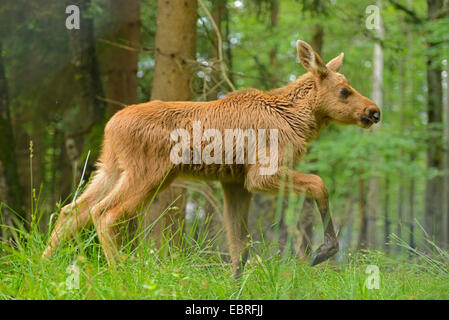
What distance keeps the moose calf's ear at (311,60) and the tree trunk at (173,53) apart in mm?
2127

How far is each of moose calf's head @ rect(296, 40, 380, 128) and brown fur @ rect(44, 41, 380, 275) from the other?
0.04ft

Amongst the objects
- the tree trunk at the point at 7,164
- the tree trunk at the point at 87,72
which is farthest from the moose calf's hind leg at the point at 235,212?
the tree trunk at the point at 7,164

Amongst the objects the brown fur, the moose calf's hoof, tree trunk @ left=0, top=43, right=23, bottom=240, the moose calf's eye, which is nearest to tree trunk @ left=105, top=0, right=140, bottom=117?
tree trunk @ left=0, top=43, right=23, bottom=240

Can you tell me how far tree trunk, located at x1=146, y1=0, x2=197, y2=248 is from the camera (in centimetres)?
735

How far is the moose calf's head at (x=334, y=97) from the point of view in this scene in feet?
18.3

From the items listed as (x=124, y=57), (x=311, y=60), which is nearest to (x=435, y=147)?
(x=124, y=57)

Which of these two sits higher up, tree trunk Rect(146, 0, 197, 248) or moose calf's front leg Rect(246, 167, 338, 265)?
tree trunk Rect(146, 0, 197, 248)

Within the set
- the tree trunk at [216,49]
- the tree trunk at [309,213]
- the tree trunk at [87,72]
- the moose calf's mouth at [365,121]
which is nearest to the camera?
the moose calf's mouth at [365,121]

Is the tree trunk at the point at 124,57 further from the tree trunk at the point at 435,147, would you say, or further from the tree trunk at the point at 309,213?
the tree trunk at the point at 435,147

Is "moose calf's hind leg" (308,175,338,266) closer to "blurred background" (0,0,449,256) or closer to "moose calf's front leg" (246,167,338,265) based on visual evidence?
"moose calf's front leg" (246,167,338,265)

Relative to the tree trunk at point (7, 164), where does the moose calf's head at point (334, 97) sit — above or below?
above

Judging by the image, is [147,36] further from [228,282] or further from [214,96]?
[228,282]

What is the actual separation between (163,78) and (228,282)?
12.6 feet

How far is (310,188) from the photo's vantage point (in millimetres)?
4973
